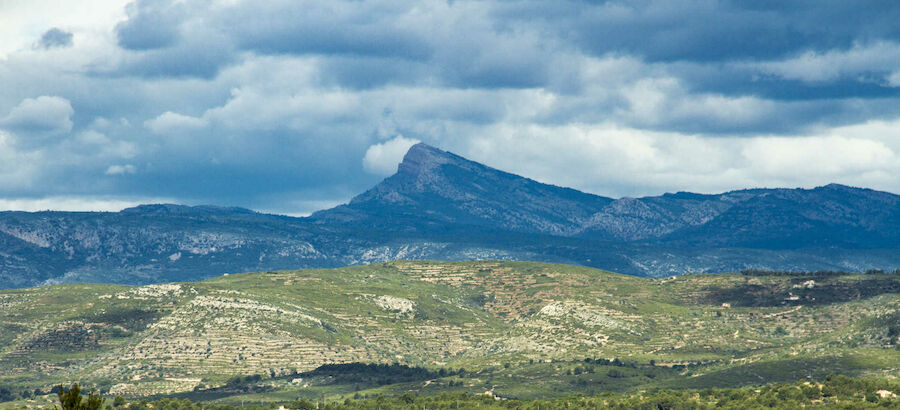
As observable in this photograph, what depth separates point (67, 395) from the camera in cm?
12381
